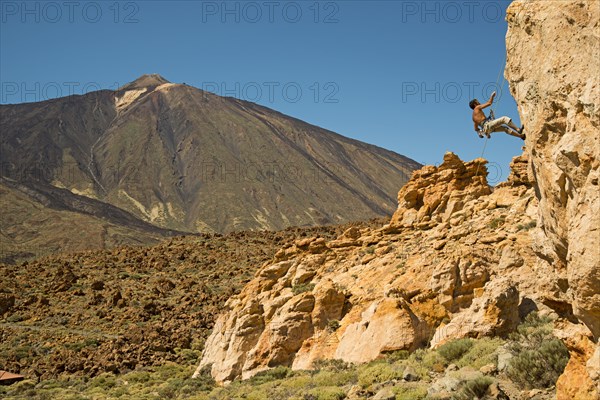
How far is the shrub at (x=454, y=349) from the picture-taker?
39.7 ft

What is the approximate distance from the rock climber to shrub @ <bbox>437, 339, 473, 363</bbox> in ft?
18.7

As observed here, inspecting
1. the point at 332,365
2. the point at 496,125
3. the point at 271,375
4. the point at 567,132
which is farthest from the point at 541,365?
the point at 271,375

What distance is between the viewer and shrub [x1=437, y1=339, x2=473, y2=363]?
39.7 ft

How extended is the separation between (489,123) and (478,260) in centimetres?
855

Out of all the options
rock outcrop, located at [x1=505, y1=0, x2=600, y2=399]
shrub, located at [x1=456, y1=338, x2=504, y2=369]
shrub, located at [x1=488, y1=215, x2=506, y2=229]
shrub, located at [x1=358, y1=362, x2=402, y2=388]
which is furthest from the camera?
shrub, located at [x1=488, y1=215, x2=506, y2=229]

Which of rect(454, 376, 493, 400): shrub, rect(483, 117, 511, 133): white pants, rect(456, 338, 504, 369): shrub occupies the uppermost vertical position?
rect(483, 117, 511, 133): white pants

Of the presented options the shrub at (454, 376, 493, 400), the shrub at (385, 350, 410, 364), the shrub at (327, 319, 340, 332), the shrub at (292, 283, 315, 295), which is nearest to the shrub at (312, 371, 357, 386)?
the shrub at (385, 350, 410, 364)

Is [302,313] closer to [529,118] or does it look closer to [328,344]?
[328,344]

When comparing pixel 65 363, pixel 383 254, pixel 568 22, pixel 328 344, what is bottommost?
pixel 65 363

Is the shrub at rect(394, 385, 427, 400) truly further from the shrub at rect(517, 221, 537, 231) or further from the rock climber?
the shrub at rect(517, 221, 537, 231)

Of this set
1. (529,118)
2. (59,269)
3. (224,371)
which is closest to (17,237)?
(59,269)

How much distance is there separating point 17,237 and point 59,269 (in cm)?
7943

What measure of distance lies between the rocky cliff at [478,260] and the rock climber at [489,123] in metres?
0.91

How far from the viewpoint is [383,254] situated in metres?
21.8
